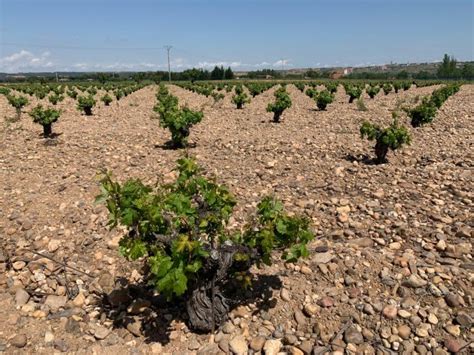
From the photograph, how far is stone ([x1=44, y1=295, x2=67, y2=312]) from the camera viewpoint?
502 cm

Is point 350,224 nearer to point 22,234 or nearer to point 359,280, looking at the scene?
point 359,280

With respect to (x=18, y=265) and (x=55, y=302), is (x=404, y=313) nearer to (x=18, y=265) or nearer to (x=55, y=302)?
(x=55, y=302)

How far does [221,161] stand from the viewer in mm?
10836

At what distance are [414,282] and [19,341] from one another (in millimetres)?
4769

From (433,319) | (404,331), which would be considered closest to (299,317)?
(404,331)

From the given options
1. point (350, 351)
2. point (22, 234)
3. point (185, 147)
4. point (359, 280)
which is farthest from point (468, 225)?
point (185, 147)

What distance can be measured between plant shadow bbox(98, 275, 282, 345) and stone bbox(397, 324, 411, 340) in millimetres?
1452

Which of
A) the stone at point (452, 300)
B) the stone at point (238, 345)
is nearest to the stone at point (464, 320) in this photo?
the stone at point (452, 300)

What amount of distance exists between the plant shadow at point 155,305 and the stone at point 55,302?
0.48 meters

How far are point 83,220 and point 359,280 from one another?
490 cm

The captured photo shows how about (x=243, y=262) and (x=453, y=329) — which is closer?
(x=453, y=329)

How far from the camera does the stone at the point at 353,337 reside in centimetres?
422

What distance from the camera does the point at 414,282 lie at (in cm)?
490

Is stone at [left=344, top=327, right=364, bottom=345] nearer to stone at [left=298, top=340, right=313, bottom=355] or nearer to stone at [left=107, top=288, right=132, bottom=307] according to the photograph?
stone at [left=298, top=340, right=313, bottom=355]
